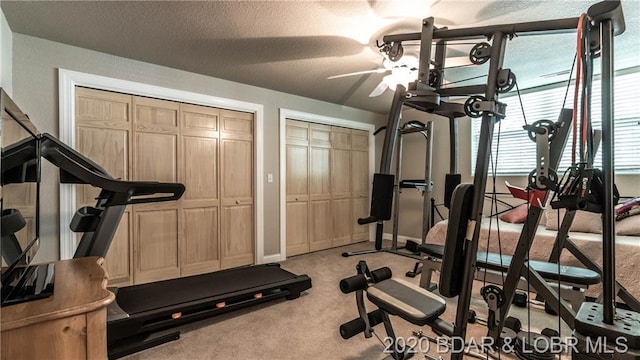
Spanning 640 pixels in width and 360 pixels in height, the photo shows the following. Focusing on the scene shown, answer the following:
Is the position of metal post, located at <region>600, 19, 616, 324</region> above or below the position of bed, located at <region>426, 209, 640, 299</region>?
above

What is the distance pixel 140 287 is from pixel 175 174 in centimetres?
117

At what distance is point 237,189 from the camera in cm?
354

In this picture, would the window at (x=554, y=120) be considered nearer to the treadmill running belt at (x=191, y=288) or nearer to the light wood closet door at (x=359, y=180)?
the light wood closet door at (x=359, y=180)

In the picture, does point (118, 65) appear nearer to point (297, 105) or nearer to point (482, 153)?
point (297, 105)

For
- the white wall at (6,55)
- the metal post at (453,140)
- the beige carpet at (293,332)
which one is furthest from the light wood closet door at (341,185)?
the white wall at (6,55)

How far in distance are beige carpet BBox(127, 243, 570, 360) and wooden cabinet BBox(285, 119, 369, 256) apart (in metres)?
1.40

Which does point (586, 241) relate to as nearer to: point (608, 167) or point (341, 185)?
point (608, 167)

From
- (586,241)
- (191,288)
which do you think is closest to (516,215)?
(586,241)

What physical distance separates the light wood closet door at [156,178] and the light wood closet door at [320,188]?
6.18 feet

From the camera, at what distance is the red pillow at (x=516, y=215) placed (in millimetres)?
3312

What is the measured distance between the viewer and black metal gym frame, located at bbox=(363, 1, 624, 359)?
0.96 meters

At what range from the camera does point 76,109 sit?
8.33 ft

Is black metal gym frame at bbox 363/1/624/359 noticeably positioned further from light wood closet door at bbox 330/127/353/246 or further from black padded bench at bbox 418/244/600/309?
light wood closet door at bbox 330/127/353/246

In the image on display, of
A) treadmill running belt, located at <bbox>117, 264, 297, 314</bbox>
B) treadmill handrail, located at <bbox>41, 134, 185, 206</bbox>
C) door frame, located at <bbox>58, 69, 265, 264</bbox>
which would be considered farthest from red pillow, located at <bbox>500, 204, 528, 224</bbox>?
Answer: treadmill handrail, located at <bbox>41, 134, 185, 206</bbox>
